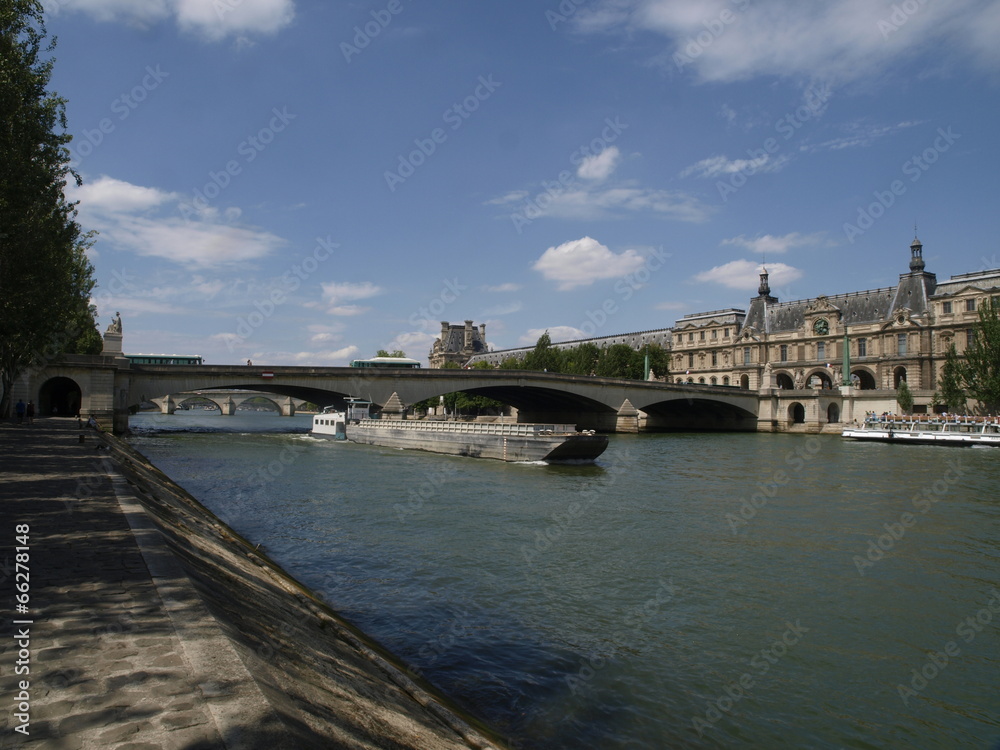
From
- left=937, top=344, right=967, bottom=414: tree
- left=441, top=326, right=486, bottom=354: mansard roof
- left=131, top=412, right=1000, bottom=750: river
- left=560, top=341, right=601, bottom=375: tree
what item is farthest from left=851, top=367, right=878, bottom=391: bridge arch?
left=441, top=326, right=486, bottom=354: mansard roof

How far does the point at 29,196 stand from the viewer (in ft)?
78.7

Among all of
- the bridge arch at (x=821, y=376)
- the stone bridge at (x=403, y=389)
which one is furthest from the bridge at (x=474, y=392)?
the bridge arch at (x=821, y=376)

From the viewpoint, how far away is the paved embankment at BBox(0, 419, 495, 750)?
177 inches

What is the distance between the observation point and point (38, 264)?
27641mm

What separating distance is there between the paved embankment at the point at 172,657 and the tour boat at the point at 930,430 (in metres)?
67.5

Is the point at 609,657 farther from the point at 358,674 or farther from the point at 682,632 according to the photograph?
the point at 358,674

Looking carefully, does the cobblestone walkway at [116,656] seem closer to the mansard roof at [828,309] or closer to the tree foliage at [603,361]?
the tree foliage at [603,361]

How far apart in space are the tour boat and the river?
37.1 meters

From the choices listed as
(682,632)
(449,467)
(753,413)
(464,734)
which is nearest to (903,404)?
(753,413)

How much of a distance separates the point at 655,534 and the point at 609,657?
9.64 metres

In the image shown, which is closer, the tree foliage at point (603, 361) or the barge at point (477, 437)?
the barge at point (477, 437)

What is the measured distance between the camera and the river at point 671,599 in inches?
353

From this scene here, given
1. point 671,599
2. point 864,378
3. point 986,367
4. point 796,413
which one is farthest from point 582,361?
point 671,599

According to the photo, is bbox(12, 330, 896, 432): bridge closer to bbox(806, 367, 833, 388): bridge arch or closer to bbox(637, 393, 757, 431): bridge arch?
bbox(637, 393, 757, 431): bridge arch
